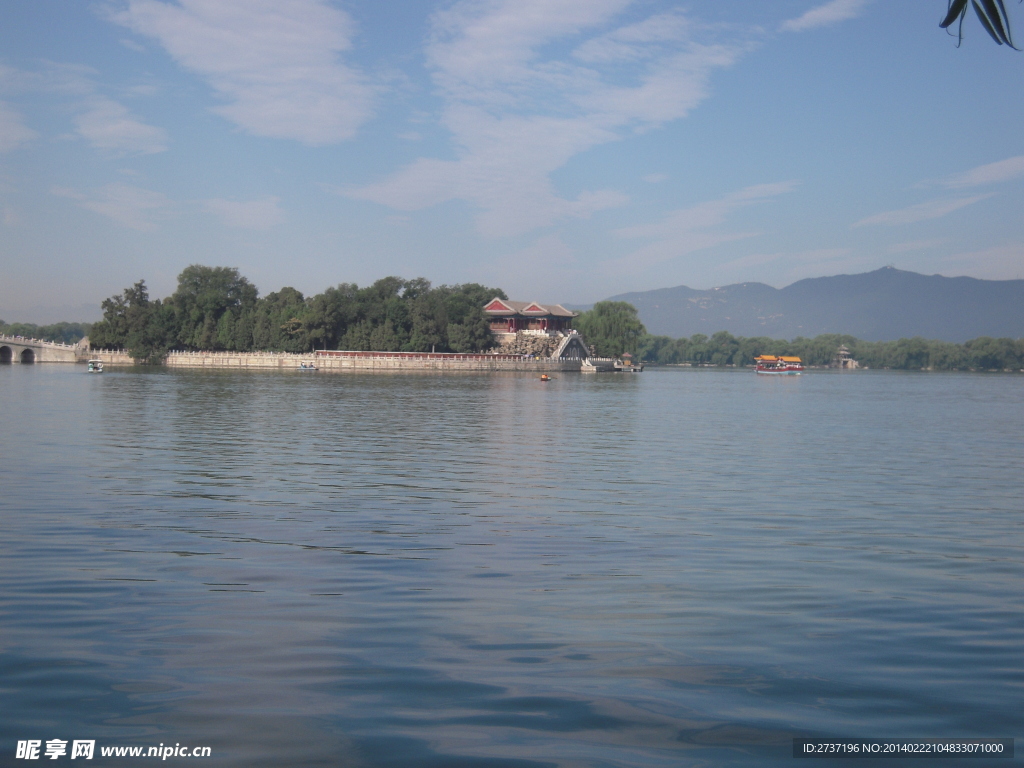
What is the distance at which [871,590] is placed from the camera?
28.0 feet

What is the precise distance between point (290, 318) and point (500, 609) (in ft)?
368

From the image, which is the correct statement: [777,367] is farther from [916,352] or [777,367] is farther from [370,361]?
[916,352]

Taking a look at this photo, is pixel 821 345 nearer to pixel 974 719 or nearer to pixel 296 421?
pixel 296 421

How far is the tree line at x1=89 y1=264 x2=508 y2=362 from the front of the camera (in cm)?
11094

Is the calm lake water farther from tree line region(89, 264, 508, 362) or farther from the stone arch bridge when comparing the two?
the stone arch bridge

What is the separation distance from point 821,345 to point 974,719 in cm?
19732

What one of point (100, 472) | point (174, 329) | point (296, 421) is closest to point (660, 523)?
point (100, 472)

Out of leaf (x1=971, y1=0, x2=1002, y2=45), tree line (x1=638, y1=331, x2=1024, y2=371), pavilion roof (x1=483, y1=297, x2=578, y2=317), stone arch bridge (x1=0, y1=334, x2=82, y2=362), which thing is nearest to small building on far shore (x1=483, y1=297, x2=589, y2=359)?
pavilion roof (x1=483, y1=297, x2=578, y2=317)

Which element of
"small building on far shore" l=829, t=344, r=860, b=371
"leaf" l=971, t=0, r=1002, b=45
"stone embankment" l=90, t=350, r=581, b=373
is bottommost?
"stone embankment" l=90, t=350, r=581, b=373

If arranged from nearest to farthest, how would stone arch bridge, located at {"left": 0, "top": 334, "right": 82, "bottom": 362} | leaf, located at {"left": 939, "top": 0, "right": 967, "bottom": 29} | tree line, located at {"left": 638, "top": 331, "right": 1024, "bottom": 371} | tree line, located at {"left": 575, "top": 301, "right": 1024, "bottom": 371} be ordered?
leaf, located at {"left": 939, "top": 0, "right": 967, "bottom": 29}, tree line, located at {"left": 575, "top": 301, "right": 1024, "bottom": 371}, stone arch bridge, located at {"left": 0, "top": 334, "right": 82, "bottom": 362}, tree line, located at {"left": 638, "top": 331, "right": 1024, "bottom": 371}

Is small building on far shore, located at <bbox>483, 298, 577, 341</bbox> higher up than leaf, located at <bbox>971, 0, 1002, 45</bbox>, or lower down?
higher up

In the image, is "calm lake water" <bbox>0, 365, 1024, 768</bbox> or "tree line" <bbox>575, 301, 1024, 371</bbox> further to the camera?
"tree line" <bbox>575, 301, 1024, 371</bbox>

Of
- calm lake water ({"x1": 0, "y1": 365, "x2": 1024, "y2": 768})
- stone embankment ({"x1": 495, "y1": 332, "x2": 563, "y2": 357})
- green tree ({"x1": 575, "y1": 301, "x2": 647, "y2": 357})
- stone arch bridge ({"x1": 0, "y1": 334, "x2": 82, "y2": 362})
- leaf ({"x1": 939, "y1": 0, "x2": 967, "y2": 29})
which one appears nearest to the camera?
leaf ({"x1": 939, "y1": 0, "x2": 967, "y2": 29})

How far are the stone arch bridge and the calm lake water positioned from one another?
4836 inches
